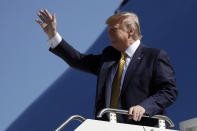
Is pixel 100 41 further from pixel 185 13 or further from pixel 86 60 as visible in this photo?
pixel 86 60

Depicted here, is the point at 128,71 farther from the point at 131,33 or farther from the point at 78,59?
the point at 78,59

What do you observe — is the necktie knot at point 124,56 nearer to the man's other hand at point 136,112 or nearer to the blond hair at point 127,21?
the blond hair at point 127,21

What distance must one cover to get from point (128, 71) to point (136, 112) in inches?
12.0

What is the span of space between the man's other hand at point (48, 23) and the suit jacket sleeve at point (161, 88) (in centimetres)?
61

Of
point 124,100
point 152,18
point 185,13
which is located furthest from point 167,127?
point 152,18

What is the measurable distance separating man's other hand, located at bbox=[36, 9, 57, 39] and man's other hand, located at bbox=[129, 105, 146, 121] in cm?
71

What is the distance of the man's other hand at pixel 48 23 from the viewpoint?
2660 millimetres

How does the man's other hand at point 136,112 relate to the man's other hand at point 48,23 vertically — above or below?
below

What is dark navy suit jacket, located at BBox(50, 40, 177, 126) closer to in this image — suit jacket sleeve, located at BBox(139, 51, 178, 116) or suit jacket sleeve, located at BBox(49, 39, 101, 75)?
suit jacket sleeve, located at BBox(139, 51, 178, 116)

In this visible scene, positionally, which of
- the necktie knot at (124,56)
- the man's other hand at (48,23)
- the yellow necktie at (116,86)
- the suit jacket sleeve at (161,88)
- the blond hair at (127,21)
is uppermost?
the man's other hand at (48,23)

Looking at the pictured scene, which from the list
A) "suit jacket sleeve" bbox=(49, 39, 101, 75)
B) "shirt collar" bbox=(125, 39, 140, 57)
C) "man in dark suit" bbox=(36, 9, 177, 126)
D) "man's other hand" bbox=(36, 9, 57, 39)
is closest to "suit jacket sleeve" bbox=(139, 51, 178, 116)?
"man in dark suit" bbox=(36, 9, 177, 126)

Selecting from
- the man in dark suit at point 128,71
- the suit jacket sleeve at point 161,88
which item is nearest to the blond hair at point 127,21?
the man in dark suit at point 128,71

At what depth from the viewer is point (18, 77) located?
215 inches

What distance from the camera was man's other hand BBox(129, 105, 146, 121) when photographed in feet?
7.13
